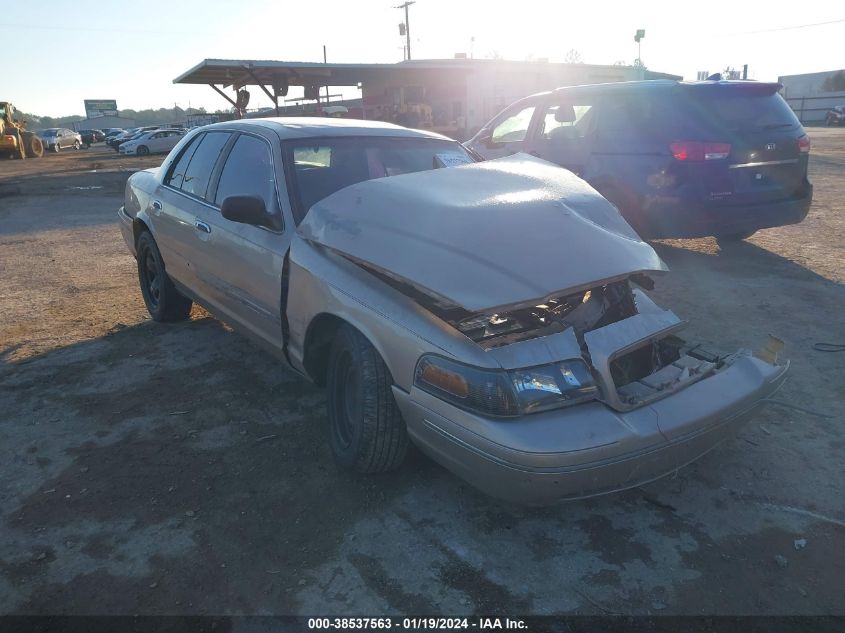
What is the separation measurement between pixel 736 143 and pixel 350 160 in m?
3.99

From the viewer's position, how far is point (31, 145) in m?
33.8

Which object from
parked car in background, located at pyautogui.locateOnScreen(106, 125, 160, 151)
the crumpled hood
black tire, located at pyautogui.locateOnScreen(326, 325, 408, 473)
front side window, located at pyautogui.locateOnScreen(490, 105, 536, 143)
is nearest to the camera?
the crumpled hood

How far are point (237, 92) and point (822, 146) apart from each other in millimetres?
20926

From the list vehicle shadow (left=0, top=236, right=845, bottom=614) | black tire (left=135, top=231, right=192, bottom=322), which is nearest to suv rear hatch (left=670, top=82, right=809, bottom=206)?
vehicle shadow (left=0, top=236, right=845, bottom=614)

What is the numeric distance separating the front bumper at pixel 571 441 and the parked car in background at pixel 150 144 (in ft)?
120

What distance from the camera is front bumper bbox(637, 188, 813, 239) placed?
5.94m

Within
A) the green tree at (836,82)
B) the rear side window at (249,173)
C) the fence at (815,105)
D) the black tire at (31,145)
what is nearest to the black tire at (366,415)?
the rear side window at (249,173)

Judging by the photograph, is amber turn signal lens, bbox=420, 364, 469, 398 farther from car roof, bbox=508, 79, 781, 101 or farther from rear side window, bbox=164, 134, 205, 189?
car roof, bbox=508, 79, 781, 101

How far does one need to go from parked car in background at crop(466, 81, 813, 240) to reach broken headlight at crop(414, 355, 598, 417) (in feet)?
13.6

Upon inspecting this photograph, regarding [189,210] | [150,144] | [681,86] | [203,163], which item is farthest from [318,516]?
[150,144]

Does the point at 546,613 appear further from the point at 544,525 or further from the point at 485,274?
the point at 485,274

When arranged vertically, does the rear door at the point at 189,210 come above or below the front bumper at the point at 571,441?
above

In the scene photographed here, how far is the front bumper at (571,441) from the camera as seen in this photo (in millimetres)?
2244

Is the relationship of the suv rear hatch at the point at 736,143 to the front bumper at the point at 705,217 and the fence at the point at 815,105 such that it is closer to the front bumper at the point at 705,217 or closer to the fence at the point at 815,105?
the front bumper at the point at 705,217
